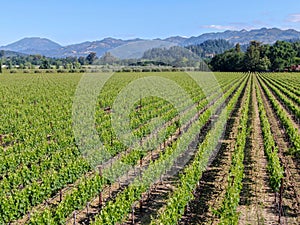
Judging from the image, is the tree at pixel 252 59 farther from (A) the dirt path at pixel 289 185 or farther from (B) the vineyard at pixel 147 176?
(A) the dirt path at pixel 289 185

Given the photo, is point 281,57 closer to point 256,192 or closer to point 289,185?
point 289,185

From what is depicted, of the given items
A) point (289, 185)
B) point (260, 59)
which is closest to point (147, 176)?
point (289, 185)

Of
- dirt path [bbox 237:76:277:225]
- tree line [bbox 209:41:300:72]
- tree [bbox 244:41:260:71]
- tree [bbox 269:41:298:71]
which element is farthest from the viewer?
tree [bbox 244:41:260:71]

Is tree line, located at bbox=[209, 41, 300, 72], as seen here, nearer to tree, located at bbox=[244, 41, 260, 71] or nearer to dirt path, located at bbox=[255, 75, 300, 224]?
tree, located at bbox=[244, 41, 260, 71]

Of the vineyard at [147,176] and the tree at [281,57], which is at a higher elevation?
the tree at [281,57]

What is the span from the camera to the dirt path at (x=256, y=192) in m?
11.0

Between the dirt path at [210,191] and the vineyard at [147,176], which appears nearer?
the vineyard at [147,176]

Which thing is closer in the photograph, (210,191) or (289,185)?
(210,191)

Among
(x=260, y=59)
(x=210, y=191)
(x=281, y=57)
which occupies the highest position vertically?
(x=281, y=57)

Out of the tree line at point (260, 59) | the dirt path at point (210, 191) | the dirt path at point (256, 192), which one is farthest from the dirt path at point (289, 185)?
the tree line at point (260, 59)

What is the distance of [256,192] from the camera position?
12.8 metres

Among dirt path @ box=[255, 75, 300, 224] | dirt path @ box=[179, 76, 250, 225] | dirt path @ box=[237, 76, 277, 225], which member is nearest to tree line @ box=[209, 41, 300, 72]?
dirt path @ box=[255, 75, 300, 224]

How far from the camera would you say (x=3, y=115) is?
26.8 metres

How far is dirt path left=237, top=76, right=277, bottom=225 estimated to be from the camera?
1098 cm
